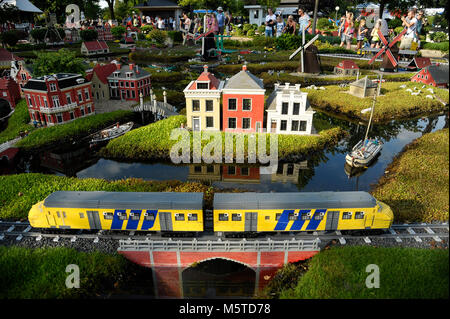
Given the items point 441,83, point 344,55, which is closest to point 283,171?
point 441,83

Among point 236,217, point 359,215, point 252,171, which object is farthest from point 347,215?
point 252,171

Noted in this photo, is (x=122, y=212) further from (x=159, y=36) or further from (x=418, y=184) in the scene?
(x=159, y=36)

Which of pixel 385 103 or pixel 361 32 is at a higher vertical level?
pixel 361 32

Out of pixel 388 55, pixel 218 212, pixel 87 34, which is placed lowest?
pixel 218 212

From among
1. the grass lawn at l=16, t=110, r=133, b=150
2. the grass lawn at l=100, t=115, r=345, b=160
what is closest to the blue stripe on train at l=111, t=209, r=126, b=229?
the grass lawn at l=100, t=115, r=345, b=160

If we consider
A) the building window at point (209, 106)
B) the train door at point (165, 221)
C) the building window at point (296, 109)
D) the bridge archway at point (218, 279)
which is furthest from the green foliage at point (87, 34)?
the bridge archway at point (218, 279)
